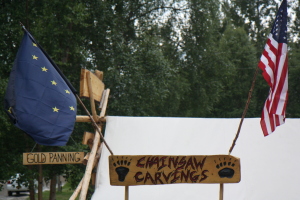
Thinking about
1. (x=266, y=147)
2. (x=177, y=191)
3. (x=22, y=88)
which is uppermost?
(x=22, y=88)

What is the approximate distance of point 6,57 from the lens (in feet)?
30.7

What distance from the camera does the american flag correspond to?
13.7 ft

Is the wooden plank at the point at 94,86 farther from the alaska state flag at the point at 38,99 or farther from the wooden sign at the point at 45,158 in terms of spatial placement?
the alaska state flag at the point at 38,99

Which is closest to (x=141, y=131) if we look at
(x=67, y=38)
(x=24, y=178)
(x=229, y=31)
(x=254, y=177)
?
(x=254, y=177)

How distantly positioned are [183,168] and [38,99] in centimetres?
145

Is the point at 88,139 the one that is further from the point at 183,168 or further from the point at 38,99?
the point at 183,168

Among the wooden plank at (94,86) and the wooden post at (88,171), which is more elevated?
the wooden plank at (94,86)

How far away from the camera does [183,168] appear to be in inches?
162

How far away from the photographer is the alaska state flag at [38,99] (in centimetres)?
409

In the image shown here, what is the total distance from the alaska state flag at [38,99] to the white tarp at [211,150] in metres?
1.22

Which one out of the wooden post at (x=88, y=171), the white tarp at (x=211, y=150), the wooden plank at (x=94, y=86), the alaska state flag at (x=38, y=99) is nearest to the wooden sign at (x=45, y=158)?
the wooden post at (x=88, y=171)

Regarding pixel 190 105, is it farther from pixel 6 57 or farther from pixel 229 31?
pixel 6 57

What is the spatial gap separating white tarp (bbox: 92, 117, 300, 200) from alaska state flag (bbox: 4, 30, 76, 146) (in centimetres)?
122

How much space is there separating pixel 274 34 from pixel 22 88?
2342 millimetres
